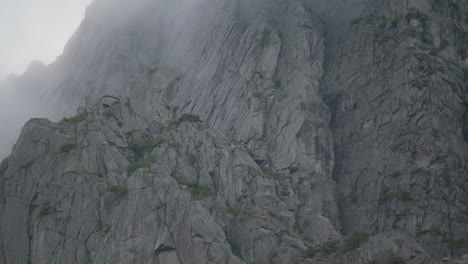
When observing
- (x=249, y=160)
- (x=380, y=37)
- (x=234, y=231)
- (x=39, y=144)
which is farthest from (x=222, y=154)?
(x=380, y=37)

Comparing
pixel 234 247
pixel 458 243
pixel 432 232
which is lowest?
pixel 234 247

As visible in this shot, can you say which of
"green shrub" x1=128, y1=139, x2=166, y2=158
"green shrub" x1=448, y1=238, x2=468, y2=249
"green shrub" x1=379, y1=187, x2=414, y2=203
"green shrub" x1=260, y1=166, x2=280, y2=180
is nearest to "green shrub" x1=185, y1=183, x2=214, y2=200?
"green shrub" x1=260, y1=166, x2=280, y2=180

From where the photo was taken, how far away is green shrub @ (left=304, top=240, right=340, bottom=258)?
4689 inches

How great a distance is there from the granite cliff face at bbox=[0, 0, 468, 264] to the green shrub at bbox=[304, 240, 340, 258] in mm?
204

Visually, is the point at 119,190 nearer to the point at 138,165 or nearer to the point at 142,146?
the point at 138,165

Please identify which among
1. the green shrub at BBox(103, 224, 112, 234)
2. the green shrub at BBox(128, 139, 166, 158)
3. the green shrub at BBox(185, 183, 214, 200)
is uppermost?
the green shrub at BBox(128, 139, 166, 158)

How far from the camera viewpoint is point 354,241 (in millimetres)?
117625

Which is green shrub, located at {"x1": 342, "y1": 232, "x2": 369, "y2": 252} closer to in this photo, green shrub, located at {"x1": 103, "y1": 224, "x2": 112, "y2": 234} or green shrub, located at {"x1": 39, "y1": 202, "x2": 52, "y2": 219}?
green shrub, located at {"x1": 103, "y1": 224, "x2": 112, "y2": 234}

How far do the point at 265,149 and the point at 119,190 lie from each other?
26.5 m

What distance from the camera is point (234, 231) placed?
416ft

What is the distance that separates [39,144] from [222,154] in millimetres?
23667

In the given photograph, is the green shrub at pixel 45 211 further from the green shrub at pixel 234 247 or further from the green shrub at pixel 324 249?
the green shrub at pixel 324 249

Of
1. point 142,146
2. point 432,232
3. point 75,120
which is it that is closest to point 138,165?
point 142,146

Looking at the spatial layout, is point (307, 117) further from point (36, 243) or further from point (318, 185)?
point (36, 243)
